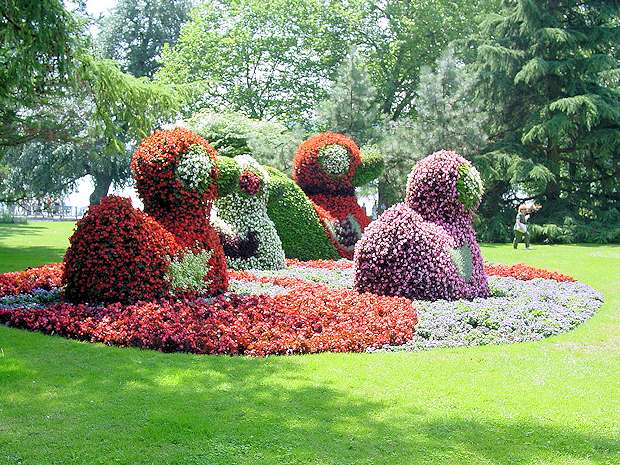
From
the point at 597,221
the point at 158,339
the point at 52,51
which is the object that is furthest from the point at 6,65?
the point at 597,221

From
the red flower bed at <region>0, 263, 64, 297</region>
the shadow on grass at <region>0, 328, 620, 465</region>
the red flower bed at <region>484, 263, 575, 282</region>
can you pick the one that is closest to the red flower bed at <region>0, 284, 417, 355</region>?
the shadow on grass at <region>0, 328, 620, 465</region>

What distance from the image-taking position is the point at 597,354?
704 centimetres

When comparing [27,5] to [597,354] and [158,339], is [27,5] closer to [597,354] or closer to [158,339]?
[158,339]

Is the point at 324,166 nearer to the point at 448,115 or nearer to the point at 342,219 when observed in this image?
the point at 342,219

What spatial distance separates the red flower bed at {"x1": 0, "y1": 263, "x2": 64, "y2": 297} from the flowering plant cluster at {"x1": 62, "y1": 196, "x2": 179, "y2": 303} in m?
1.39

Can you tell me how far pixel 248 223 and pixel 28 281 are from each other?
14.9ft

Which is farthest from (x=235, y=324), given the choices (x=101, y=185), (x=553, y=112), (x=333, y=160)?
(x=101, y=185)

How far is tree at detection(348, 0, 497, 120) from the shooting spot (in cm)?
3559

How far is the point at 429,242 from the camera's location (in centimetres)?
991

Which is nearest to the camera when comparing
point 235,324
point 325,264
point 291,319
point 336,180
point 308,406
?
point 308,406

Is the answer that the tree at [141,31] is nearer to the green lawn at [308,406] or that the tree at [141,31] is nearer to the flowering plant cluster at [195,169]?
the flowering plant cluster at [195,169]

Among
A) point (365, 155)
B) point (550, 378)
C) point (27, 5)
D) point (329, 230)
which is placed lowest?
point (550, 378)

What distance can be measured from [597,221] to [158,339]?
23.4 meters

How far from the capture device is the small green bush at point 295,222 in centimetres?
1546
